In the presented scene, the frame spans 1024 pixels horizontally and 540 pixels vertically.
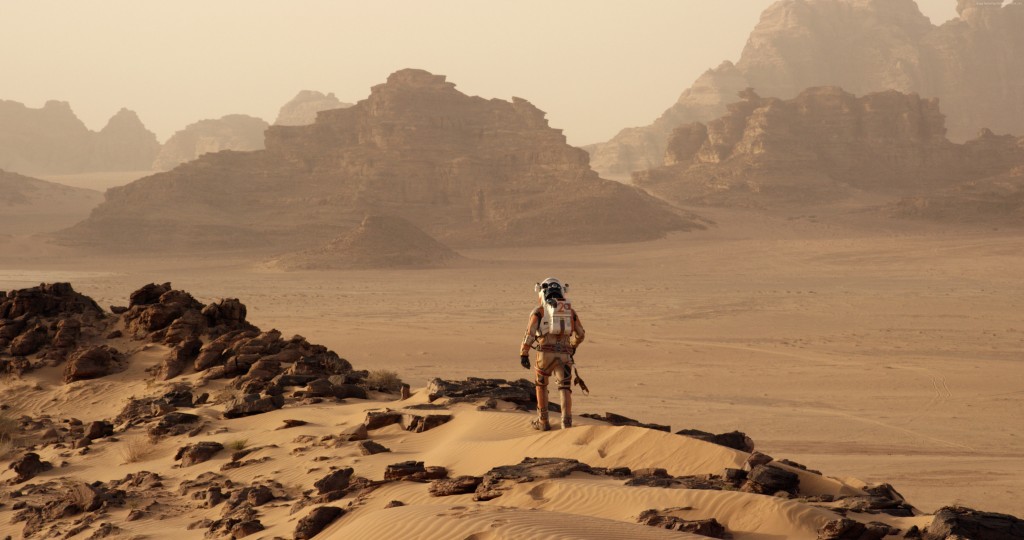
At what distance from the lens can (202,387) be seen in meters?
14.1

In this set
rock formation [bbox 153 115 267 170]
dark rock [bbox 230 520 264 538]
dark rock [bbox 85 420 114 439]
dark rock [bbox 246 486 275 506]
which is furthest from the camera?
rock formation [bbox 153 115 267 170]

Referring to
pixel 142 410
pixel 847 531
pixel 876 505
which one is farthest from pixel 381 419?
pixel 847 531

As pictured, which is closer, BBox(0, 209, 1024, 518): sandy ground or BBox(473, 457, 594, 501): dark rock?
BBox(473, 457, 594, 501): dark rock

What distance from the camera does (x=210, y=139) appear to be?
166125mm

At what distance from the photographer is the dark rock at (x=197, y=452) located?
10.4 metres

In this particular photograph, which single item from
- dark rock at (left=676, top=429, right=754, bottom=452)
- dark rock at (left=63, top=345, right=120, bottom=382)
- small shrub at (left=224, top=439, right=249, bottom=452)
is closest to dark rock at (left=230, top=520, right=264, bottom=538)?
small shrub at (left=224, top=439, right=249, bottom=452)

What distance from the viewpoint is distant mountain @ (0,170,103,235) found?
81781 mm

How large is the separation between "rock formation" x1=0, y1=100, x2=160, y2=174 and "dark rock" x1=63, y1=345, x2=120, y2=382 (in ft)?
537

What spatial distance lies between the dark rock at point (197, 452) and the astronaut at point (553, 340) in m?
3.49

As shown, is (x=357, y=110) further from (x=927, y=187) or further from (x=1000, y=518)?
(x=1000, y=518)

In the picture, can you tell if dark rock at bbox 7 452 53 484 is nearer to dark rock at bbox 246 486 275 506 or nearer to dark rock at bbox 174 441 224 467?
dark rock at bbox 174 441 224 467

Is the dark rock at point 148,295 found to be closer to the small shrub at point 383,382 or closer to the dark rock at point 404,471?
the small shrub at point 383,382

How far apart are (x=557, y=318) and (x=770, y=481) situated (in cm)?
314

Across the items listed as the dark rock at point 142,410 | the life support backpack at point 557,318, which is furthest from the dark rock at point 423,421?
the dark rock at point 142,410
